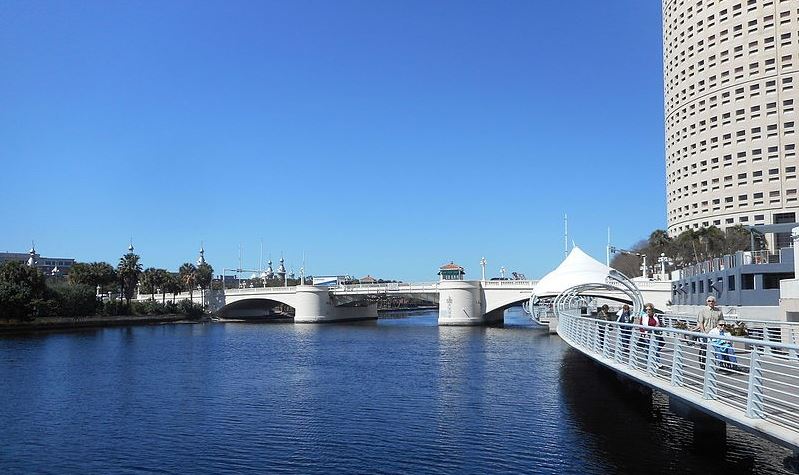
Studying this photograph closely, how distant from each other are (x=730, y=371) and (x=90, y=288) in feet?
322

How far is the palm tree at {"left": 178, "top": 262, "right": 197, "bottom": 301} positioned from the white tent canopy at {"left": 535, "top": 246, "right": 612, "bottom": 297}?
246ft

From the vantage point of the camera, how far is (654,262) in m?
110

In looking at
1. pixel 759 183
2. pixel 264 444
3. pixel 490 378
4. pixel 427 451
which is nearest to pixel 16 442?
pixel 264 444

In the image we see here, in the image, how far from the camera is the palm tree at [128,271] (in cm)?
10921

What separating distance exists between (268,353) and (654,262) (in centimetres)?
7477

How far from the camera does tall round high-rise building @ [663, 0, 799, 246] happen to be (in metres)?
108

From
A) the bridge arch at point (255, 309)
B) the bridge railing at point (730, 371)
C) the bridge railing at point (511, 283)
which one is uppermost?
the bridge railing at point (511, 283)

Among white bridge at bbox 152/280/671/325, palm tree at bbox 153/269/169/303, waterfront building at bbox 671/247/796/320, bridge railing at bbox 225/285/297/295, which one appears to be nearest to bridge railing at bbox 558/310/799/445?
waterfront building at bbox 671/247/796/320

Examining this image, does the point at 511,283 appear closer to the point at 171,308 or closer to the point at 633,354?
the point at 171,308

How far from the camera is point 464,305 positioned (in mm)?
96938

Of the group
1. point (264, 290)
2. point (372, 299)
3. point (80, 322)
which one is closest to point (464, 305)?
point (372, 299)

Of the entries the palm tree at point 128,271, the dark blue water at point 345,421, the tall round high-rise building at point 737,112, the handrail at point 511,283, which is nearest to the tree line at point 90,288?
the palm tree at point 128,271

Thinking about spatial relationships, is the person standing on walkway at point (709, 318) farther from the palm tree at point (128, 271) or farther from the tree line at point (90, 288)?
the palm tree at point (128, 271)

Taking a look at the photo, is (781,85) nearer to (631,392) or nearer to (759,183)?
(759,183)
